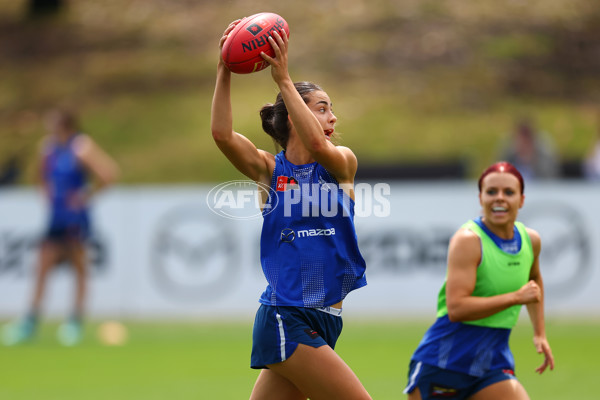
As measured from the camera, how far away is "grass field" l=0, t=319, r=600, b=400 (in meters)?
7.64

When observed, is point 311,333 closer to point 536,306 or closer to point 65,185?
point 536,306

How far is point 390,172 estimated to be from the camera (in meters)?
15.1

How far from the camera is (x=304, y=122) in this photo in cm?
427

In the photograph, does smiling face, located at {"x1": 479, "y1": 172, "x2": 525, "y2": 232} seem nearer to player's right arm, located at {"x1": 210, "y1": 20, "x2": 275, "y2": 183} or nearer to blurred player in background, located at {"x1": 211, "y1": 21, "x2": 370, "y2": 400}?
blurred player in background, located at {"x1": 211, "y1": 21, "x2": 370, "y2": 400}

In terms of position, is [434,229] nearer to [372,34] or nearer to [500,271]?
[500,271]

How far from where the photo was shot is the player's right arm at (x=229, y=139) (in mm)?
4453

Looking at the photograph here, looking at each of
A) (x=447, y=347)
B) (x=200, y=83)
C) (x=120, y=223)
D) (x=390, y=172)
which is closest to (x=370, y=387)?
(x=447, y=347)

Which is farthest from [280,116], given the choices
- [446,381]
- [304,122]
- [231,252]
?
[231,252]

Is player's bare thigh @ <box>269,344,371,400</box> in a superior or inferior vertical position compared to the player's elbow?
inferior

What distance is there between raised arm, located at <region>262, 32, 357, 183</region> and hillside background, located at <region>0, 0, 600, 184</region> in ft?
55.2

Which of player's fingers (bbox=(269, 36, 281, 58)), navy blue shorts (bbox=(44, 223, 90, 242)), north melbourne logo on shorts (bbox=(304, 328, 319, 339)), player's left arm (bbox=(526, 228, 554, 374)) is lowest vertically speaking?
north melbourne logo on shorts (bbox=(304, 328, 319, 339))
